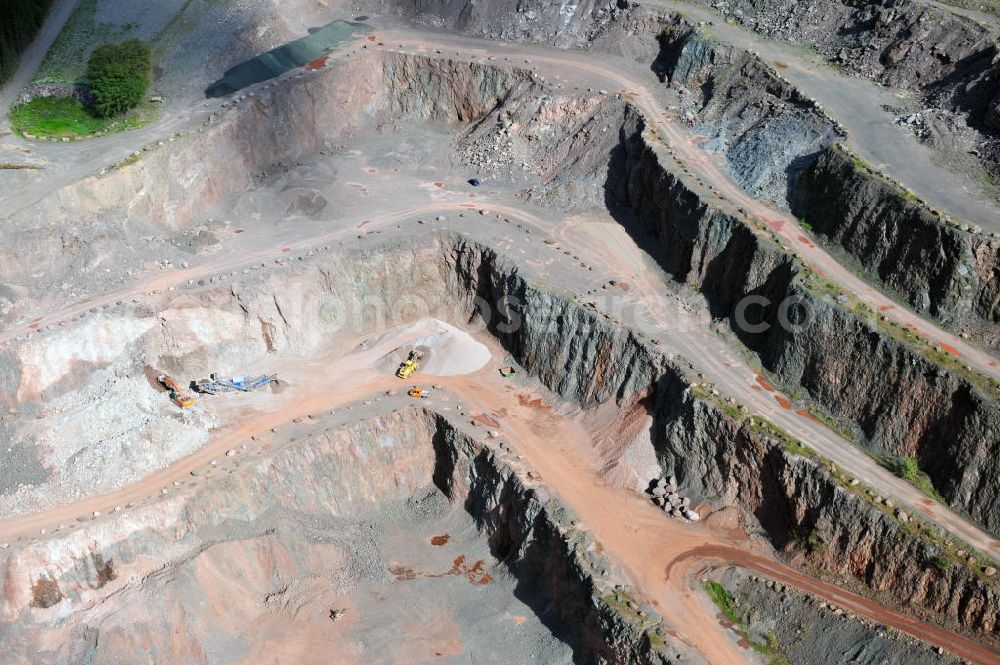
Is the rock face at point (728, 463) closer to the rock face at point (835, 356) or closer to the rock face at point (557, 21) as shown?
the rock face at point (835, 356)

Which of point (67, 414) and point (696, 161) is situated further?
point (696, 161)

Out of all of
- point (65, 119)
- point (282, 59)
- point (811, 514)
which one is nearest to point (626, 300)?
point (811, 514)

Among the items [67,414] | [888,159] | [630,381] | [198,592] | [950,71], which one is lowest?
[198,592]

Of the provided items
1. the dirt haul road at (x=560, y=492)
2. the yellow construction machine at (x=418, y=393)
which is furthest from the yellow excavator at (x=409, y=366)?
the yellow construction machine at (x=418, y=393)

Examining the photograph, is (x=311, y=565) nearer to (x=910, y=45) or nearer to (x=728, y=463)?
(x=728, y=463)

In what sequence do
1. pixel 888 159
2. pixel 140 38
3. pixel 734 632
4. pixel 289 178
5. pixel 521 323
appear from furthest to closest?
pixel 140 38, pixel 289 178, pixel 521 323, pixel 888 159, pixel 734 632

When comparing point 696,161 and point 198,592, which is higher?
point 696,161

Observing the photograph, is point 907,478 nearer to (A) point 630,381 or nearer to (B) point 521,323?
(A) point 630,381

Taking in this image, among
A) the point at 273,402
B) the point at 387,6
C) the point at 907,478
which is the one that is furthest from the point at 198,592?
the point at 387,6
